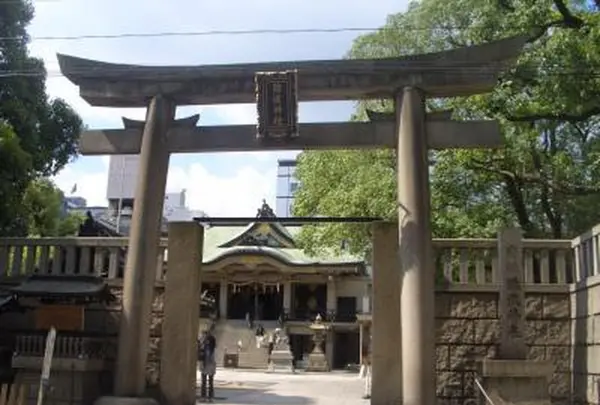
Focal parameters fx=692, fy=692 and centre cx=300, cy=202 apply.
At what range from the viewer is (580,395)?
11.9 metres

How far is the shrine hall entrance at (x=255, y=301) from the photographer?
4550cm

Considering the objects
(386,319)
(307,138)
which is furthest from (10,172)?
(386,319)

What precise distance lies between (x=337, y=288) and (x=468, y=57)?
33073mm

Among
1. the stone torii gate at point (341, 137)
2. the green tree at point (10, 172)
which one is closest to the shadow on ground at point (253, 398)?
the stone torii gate at point (341, 137)

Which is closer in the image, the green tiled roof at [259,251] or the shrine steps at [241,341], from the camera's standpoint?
the shrine steps at [241,341]

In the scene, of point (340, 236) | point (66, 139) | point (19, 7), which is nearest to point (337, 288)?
point (340, 236)

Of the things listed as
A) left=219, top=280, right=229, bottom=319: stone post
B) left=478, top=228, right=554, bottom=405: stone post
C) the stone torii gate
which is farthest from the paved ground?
left=219, top=280, right=229, bottom=319: stone post

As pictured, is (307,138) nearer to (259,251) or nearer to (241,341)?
(241,341)

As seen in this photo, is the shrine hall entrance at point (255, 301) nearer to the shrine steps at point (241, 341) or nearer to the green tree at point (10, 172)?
the shrine steps at point (241, 341)

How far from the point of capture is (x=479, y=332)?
12.8 m

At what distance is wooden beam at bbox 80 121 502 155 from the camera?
1217 centimetres

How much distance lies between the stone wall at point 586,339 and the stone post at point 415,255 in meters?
2.61

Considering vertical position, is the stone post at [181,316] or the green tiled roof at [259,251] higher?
the green tiled roof at [259,251]

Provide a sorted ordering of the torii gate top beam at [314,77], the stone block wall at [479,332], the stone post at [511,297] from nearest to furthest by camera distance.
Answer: the stone post at [511,297]
the torii gate top beam at [314,77]
the stone block wall at [479,332]
